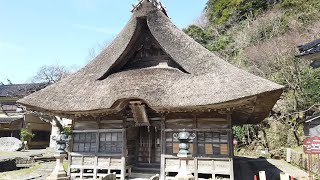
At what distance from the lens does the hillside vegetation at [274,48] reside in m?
19.3

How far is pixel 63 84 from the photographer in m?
12.2

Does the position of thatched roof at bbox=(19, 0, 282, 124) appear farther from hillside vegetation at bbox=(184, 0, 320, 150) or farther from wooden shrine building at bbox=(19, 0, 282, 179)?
hillside vegetation at bbox=(184, 0, 320, 150)

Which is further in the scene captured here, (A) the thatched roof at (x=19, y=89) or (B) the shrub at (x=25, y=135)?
(A) the thatched roof at (x=19, y=89)

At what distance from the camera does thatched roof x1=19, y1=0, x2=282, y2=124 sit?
29.5ft

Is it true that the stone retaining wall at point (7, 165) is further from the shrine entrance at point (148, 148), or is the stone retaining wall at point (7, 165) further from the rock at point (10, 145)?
the shrine entrance at point (148, 148)

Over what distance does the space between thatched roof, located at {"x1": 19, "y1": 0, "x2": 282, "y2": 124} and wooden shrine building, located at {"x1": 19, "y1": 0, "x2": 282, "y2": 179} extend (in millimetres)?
35

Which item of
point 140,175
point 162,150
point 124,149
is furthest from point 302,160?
point 124,149

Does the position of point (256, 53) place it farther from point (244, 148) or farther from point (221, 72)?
point (221, 72)

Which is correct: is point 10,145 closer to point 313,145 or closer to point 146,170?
point 146,170

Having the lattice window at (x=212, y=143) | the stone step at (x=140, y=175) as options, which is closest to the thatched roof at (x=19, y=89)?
the stone step at (x=140, y=175)

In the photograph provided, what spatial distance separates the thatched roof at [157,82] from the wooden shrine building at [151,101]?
4 cm

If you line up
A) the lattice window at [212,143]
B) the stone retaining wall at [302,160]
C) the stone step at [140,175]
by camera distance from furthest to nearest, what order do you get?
the stone retaining wall at [302,160], the stone step at [140,175], the lattice window at [212,143]

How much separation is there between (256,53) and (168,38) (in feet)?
48.0

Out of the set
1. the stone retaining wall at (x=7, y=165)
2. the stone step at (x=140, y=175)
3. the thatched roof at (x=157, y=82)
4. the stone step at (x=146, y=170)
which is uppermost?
the thatched roof at (x=157, y=82)
